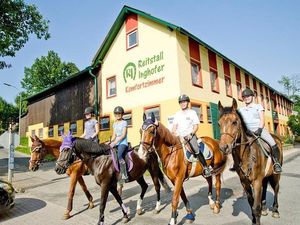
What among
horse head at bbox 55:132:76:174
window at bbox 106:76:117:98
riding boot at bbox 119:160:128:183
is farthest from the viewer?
window at bbox 106:76:117:98

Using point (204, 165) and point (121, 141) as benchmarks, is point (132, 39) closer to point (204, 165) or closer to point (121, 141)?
point (121, 141)

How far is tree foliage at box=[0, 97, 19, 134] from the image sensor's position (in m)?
61.2

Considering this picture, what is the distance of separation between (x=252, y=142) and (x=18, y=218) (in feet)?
20.4

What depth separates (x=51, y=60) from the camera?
171ft

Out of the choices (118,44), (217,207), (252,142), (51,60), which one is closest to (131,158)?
(217,207)

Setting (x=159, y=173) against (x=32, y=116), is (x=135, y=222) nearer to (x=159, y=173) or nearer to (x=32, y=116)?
(x=159, y=173)

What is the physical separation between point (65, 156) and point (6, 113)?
220 feet

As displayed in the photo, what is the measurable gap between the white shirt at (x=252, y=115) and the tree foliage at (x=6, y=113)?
67.2 m

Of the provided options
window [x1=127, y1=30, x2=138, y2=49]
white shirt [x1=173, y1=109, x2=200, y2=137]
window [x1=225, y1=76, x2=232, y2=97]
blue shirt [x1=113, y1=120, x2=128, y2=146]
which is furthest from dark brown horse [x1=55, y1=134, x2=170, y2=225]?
window [x1=225, y1=76, x2=232, y2=97]

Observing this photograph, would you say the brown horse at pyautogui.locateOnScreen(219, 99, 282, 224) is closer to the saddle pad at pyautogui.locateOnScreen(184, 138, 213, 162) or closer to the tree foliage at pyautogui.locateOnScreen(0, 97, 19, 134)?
the saddle pad at pyautogui.locateOnScreen(184, 138, 213, 162)

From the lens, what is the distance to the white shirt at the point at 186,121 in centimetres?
582

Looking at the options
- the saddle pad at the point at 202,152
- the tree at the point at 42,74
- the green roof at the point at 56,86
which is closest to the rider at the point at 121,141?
the saddle pad at the point at 202,152

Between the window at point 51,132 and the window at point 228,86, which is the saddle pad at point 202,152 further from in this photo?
the window at point 51,132

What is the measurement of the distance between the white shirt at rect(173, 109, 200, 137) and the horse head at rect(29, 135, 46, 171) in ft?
12.2
